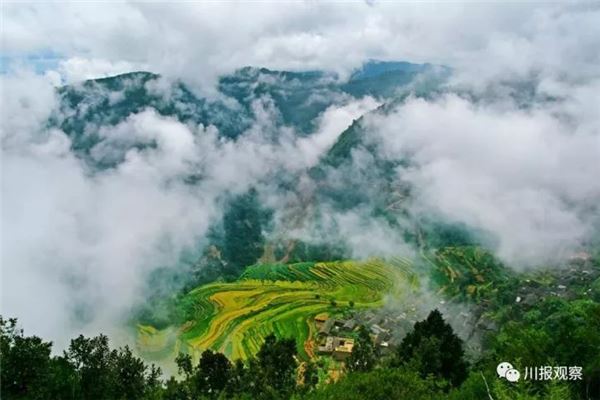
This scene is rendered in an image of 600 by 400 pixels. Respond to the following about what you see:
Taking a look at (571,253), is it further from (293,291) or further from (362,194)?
(362,194)

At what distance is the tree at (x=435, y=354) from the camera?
31312 millimetres

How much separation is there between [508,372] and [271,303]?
222 ft

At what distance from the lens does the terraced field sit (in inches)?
2847

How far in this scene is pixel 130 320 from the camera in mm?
87750

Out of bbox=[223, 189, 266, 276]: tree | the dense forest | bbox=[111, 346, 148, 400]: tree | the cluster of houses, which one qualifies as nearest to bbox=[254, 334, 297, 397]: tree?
the dense forest

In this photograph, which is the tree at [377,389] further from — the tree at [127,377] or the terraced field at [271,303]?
the terraced field at [271,303]

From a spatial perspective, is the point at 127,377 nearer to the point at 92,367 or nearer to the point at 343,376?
the point at 92,367

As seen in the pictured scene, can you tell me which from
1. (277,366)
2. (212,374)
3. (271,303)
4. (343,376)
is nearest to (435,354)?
(277,366)

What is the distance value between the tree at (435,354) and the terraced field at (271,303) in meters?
28.6

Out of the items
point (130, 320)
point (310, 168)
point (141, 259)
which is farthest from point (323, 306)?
point (310, 168)

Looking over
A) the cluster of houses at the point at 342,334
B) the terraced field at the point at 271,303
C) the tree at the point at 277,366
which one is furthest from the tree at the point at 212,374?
the terraced field at the point at 271,303

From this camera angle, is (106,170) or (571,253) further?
(106,170)

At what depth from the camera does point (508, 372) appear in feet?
60.0

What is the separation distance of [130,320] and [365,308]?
39.1 m
